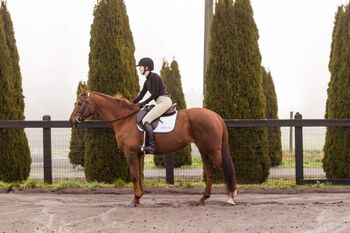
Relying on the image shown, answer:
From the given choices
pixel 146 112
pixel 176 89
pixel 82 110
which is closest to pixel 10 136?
pixel 82 110

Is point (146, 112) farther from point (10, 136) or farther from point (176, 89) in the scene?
point (176, 89)

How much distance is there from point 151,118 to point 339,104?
577cm

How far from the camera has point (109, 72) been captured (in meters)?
14.3

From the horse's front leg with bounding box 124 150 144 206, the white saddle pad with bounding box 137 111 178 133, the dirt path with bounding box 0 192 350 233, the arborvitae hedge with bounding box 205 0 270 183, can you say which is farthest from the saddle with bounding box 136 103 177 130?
the arborvitae hedge with bounding box 205 0 270 183

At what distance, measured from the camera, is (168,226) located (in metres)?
8.74

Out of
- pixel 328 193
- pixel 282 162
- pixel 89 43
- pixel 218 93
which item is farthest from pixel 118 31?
pixel 282 162

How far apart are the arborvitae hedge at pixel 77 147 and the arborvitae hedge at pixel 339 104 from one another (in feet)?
26.9

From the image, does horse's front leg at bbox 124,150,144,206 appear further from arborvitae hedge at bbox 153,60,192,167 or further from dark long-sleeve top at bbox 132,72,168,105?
arborvitae hedge at bbox 153,60,192,167

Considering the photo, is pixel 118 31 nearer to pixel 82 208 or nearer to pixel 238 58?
pixel 238 58

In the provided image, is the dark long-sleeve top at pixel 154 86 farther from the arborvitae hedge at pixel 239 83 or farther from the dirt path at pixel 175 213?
the arborvitae hedge at pixel 239 83

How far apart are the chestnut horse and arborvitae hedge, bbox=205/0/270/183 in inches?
119

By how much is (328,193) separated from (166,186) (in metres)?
3.50

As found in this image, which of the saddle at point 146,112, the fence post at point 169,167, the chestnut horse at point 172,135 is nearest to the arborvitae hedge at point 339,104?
the fence post at point 169,167

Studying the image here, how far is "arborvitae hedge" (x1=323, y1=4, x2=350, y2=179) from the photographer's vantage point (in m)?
14.3
